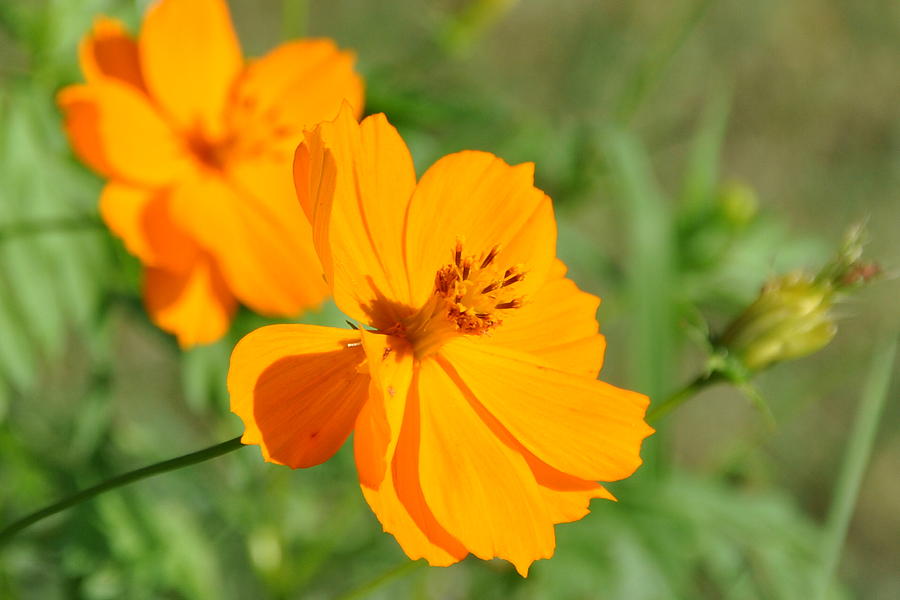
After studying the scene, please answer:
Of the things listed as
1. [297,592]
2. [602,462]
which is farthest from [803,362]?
[602,462]

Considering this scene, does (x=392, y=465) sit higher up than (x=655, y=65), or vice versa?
(x=655, y=65)

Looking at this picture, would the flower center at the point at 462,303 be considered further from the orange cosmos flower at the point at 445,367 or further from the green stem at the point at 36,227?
the green stem at the point at 36,227

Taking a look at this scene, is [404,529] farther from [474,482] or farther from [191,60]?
[191,60]

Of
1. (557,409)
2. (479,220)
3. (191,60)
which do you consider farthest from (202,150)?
(557,409)

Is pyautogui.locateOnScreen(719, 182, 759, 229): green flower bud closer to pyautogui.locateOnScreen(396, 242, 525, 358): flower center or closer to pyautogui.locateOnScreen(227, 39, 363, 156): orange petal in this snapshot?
pyautogui.locateOnScreen(227, 39, 363, 156): orange petal

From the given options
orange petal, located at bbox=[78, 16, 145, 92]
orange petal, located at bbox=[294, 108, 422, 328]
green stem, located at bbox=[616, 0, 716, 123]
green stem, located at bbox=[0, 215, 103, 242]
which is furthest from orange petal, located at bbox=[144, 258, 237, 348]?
green stem, located at bbox=[616, 0, 716, 123]

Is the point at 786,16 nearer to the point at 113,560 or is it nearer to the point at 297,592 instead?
the point at 297,592

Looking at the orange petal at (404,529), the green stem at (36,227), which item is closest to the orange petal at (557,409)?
the orange petal at (404,529)
